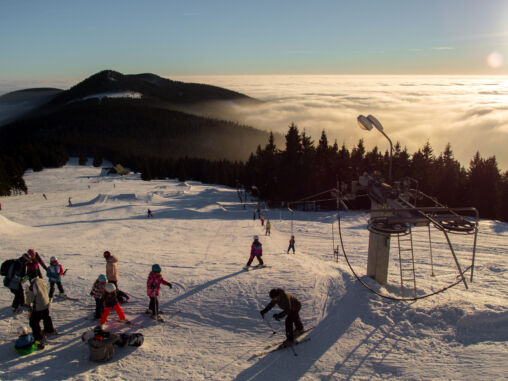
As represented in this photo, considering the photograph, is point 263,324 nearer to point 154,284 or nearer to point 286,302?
point 286,302

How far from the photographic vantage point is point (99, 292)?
951cm

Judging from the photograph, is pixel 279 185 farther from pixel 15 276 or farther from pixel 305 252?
pixel 15 276

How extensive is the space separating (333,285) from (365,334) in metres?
2.94

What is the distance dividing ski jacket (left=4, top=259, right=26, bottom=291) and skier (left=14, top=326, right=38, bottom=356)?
2455 millimetres

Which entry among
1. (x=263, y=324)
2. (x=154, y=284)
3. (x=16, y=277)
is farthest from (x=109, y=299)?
(x=263, y=324)

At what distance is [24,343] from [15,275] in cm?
278

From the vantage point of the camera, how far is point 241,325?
33.2 feet

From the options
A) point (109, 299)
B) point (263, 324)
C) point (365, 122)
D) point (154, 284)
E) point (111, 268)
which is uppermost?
point (365, 122)

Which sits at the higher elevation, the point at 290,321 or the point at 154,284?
the point at 154,284

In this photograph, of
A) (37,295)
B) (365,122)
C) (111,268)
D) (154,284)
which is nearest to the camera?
(37,295)

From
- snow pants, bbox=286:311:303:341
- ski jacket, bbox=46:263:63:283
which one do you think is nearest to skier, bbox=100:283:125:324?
ski jacket, bbox=46:263:63:283

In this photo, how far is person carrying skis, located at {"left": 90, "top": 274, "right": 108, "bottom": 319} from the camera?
9359 millimetres

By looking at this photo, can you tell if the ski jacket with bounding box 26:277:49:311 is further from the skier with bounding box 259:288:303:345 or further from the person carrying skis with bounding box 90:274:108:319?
the skier with bounding box 259:288:303:345

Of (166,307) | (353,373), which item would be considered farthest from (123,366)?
(353,373)
